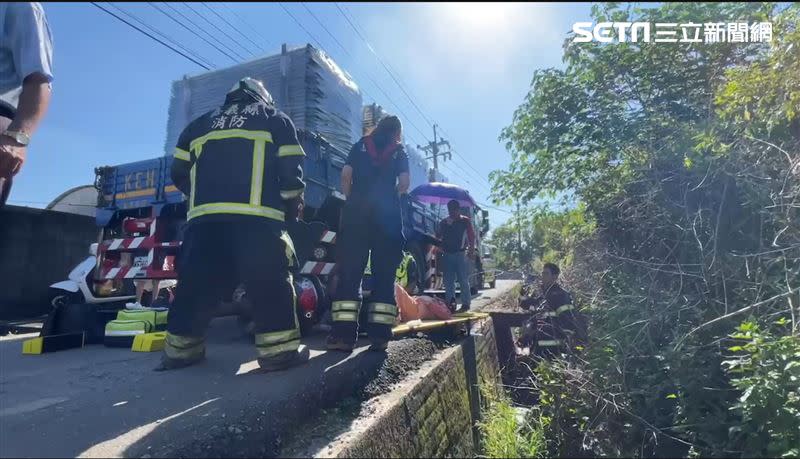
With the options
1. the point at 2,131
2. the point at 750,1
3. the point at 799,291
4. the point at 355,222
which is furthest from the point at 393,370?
the point at 750,1

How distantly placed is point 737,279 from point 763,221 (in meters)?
0.57

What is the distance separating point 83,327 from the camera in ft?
11.7

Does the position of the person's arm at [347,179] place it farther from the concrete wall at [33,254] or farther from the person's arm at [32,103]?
the concrete wall at [33,254]

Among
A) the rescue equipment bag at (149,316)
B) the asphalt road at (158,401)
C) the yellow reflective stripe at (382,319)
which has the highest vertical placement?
the yellow reflective stripe at (382,319)

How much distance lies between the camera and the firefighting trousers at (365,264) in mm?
3156

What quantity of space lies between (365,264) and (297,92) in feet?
12.4

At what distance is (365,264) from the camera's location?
3254 mm

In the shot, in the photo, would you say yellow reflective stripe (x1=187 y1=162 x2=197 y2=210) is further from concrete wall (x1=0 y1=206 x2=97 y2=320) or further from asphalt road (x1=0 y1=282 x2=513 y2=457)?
concrete wall (x1=0 y1=206 x2=97 y2=320)

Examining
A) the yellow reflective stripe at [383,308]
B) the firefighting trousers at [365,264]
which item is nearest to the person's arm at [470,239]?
the firefighting trousers at [365,264]

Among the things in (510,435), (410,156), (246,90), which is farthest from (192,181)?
(410,156)

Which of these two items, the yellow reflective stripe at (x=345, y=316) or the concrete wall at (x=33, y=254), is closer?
the yellow reflective stripe at (x=345, y=316)

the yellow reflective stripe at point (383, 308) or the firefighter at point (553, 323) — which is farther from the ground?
the yellow reflective stripe at point (383, 308)

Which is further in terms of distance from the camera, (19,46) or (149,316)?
(149,316)

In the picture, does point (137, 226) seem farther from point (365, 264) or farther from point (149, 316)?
point (365, 264)
